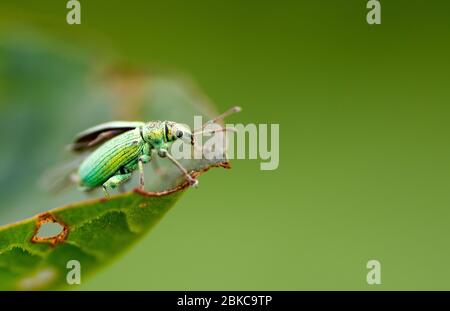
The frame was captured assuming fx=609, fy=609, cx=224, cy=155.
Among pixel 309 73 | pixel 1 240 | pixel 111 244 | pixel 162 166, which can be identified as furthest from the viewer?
pixel 309 73

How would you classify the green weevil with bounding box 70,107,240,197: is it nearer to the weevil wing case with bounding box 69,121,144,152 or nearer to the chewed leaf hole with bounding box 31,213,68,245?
the weevil wing case with bounding box 69,121,144,152

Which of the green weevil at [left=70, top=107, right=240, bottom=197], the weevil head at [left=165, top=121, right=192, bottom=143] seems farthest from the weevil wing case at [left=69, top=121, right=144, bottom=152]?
the weevil head at [left=165, top=121, right=192, bottom=143]

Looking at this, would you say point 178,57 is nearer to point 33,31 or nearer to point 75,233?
point 33,31

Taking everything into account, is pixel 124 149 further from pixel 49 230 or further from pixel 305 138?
pixel 305 138

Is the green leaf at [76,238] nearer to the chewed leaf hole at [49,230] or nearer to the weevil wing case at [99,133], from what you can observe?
the chewed leaf hole at [49,230]

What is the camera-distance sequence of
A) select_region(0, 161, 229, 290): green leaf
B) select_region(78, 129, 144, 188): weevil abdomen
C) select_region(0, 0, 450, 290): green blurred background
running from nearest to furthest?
select_region(0, 161, 229, 290): green leaf
select_region(78, 129, 144, 188): weevil abdomen
select_region(0, 0, 450, 290): green blurred background

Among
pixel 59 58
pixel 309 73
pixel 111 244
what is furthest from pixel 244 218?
pixel 111 244
